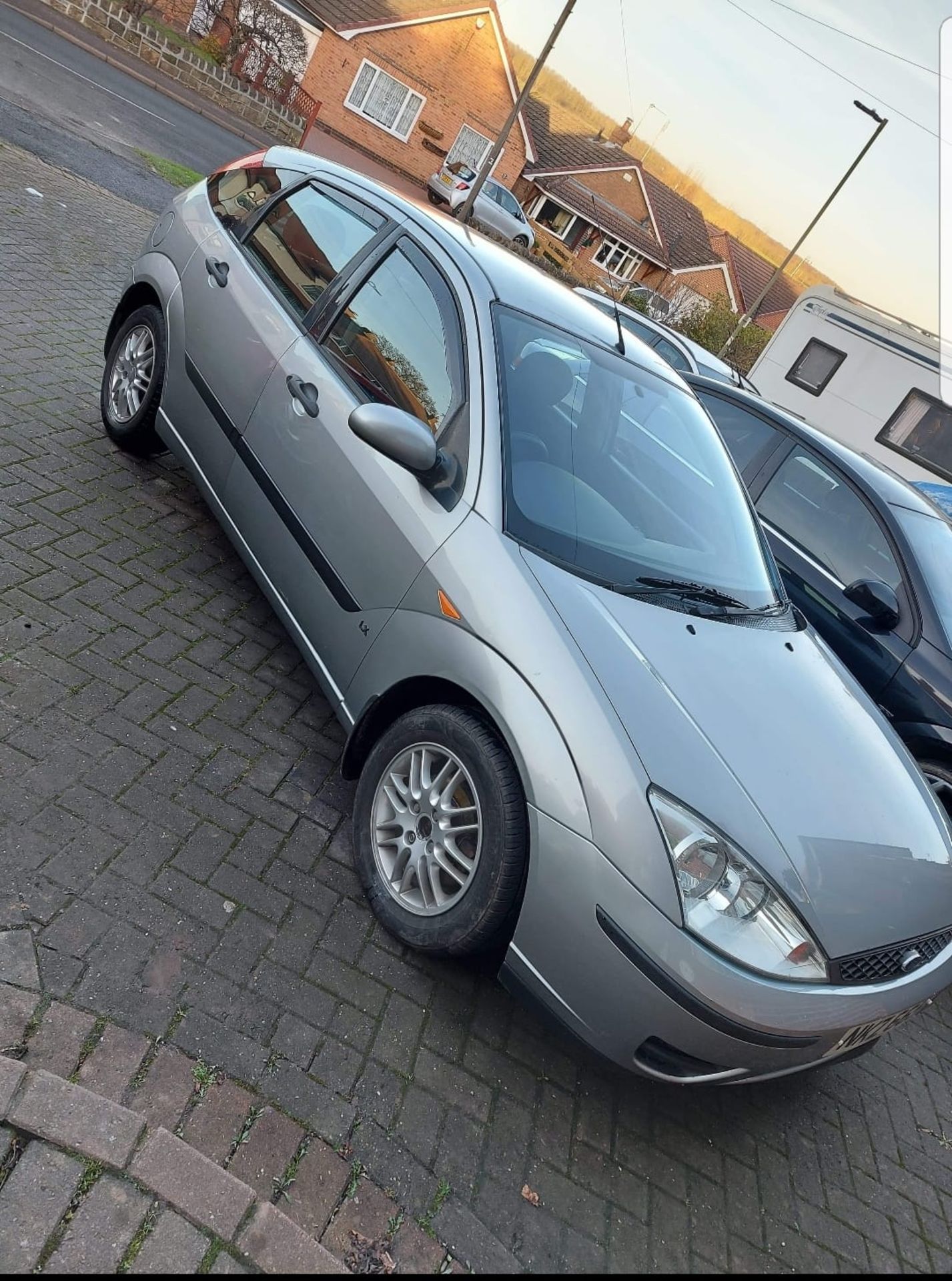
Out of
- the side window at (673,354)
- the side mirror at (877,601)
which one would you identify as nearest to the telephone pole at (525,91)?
the side window at (673,354)

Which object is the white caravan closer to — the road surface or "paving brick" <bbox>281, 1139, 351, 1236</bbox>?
the road surface

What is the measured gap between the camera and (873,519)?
16.2ft

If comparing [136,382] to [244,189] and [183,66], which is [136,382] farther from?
[183,66]

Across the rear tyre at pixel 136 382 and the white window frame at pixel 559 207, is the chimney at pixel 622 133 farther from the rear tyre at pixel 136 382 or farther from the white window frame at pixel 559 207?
the rear tyre at pixel 136 382

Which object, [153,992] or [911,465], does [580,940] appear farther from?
[911,465]

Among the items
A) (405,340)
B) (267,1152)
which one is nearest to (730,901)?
(267,1152)

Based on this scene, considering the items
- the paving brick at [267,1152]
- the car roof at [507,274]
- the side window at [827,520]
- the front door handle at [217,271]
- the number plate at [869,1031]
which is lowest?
the paving brick at [267,1152]

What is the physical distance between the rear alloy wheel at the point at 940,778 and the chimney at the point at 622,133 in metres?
52.8

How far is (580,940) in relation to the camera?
225 centimetres

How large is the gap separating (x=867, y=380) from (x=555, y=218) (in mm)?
27721

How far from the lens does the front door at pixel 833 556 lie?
457 cm

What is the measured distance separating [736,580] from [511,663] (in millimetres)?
1216

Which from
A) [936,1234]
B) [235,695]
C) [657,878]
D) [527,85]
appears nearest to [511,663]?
[657,878]

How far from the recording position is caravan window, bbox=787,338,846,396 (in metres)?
15.6
